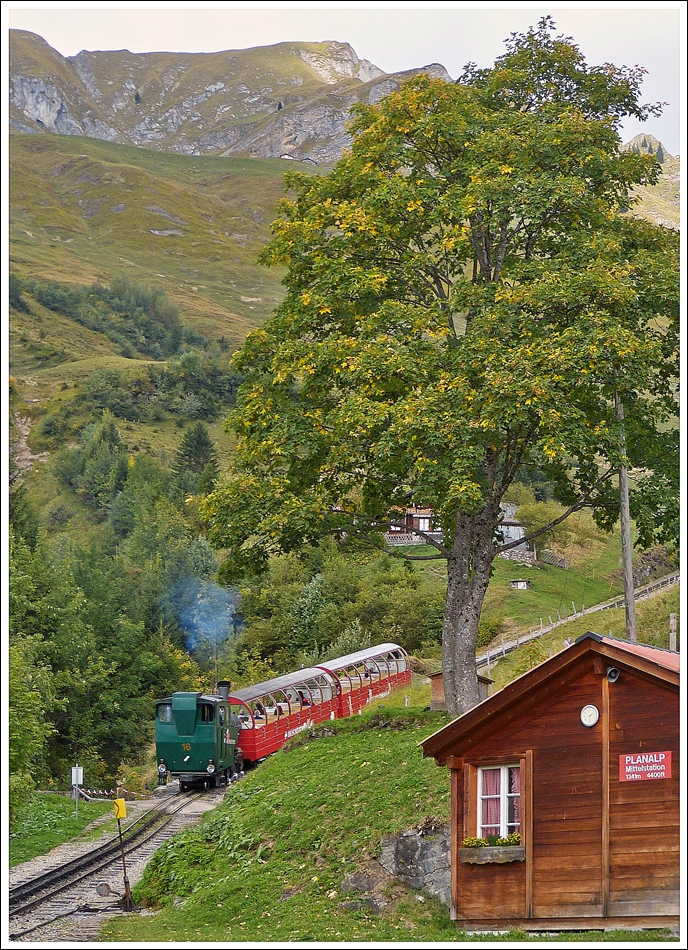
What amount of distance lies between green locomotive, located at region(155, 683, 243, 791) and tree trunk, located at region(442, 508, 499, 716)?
1056 centimetres

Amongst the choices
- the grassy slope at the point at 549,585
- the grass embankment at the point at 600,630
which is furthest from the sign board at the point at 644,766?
the grassy slope at the point at 549,585

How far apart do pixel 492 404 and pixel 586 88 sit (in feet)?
34.3

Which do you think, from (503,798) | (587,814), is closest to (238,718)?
(503,798)

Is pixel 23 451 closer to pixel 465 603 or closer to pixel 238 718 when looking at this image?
pixel 238 718

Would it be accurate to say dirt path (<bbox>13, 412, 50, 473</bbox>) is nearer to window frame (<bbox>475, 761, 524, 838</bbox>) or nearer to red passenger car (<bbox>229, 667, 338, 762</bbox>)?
red passenger car (<bbox>229, 667, 338, 762</bbox>)

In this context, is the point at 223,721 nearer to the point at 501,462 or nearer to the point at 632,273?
the point at 501,462

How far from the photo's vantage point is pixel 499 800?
690 inches

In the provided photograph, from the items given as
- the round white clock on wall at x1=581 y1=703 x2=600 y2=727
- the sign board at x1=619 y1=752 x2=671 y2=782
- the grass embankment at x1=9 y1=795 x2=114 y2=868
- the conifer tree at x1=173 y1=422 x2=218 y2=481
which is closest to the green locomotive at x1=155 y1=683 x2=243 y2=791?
the grass embankment at x1=9 y1=795 x2=114 y2=868

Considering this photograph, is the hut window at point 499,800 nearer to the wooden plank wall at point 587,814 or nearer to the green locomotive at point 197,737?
the wooden plank wall at point 587,814

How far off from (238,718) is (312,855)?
1305 cm

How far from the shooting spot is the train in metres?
32.5

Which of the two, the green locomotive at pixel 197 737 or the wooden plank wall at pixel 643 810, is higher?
the wooden plank wall at pixel 643 810

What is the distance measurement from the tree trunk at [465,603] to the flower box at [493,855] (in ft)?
21.7

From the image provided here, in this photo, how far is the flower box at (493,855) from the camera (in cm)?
1671
